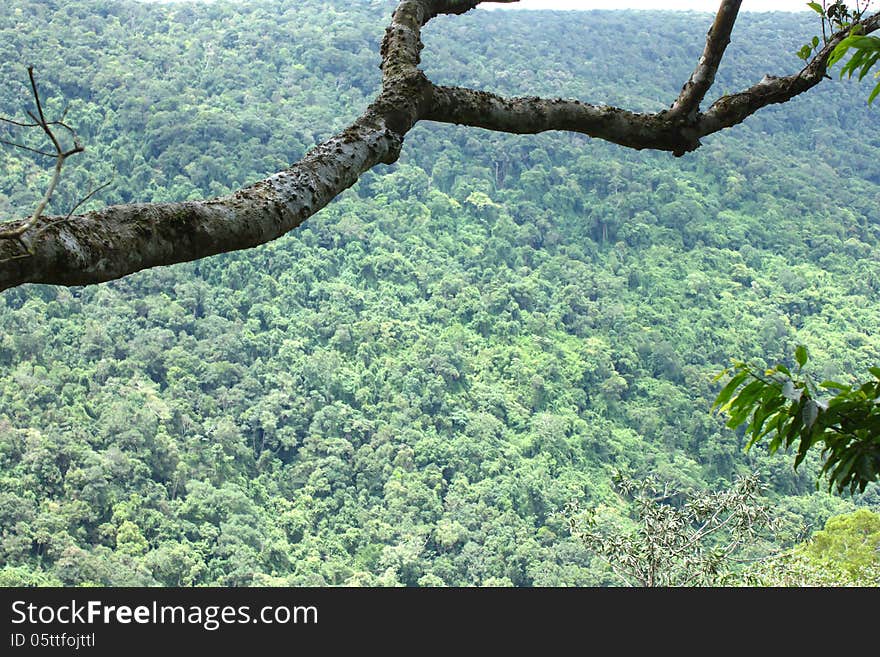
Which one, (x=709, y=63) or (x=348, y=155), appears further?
(x=709, y=63)

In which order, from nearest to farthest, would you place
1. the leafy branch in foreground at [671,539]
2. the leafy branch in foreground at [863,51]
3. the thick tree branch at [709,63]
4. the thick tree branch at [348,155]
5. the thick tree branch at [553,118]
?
the thick tree branch at [348,155], the leafy branch in foreground at [863,51], the thick tree branch at [553,118], the thick tree branch at [709,63], the leafy branch in foreground at [671,539]

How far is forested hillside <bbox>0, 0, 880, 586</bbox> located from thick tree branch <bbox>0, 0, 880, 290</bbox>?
28.9 metres

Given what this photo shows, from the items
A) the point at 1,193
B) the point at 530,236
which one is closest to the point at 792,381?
the point at 1,193

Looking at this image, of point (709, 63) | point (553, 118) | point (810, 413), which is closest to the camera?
point (810, 413)

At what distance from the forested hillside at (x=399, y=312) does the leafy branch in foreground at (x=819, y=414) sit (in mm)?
29218

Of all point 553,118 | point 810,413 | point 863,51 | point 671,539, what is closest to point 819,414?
point 810,413

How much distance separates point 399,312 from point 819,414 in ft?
150

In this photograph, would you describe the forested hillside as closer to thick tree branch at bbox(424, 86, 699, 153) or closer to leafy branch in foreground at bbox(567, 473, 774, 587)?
leafy branch in foreground at bbox(567, 473, 774, 587)

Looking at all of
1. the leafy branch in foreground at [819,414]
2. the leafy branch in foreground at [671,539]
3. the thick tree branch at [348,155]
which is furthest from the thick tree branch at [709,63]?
the leafy branch in foreground at [671,539]

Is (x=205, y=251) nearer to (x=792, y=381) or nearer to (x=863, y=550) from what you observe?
(x=792, y=381)

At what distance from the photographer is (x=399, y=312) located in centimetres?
4688

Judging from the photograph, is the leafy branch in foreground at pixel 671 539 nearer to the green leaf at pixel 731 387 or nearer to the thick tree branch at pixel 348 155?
the thick tree branch at pixel 348 155

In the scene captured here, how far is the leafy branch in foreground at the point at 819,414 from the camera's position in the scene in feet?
4.27

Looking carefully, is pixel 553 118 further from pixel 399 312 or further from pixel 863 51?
pixel 399 312
